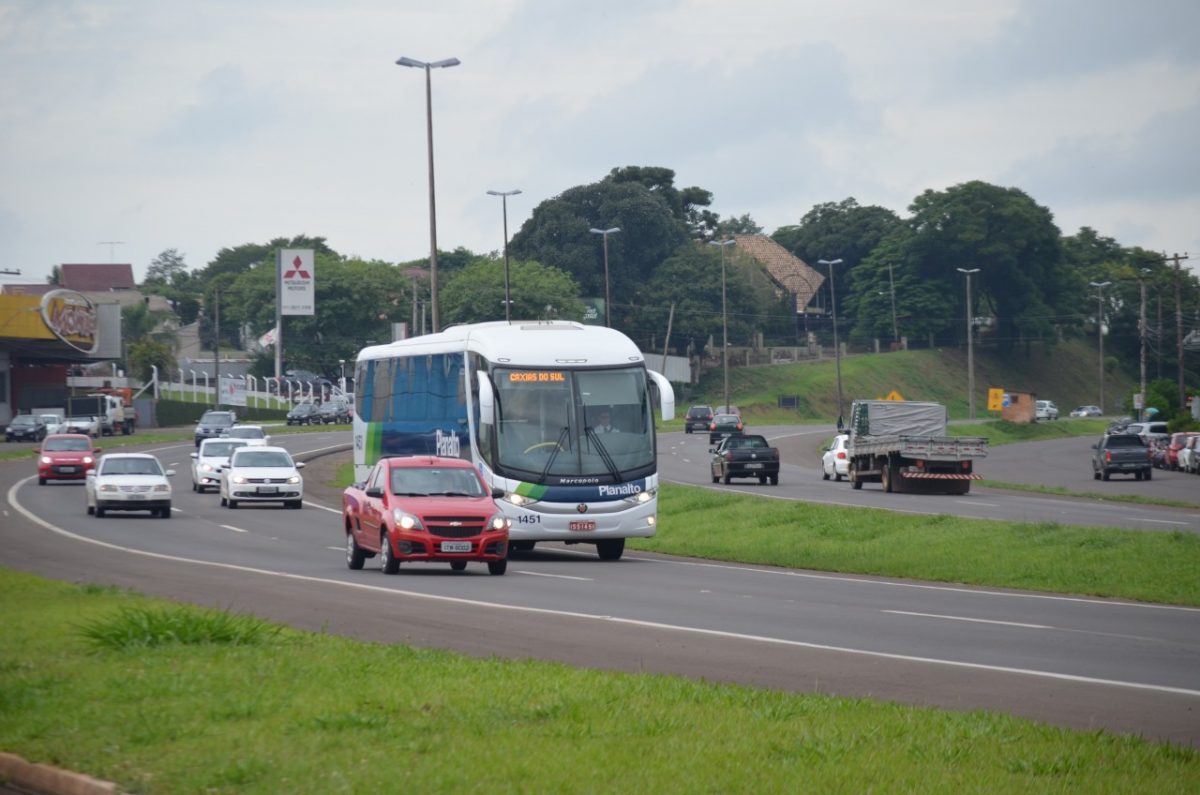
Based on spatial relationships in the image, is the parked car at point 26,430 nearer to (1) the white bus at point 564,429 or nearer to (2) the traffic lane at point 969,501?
(2) the traffic lane at point 969,501

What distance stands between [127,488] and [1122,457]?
38284 millimetres

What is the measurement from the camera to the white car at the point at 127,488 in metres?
36.4

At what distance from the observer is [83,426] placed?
8225 centimetres

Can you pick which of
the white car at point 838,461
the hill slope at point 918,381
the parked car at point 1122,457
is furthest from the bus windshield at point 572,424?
the hill slope at point 918,381

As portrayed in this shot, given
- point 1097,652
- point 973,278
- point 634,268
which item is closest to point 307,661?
point 1097,652

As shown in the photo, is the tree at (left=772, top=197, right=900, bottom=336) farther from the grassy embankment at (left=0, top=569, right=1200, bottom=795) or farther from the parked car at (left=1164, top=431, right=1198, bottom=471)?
the grassy embankment at (left=0, top=569, right=1200, bottom=795)

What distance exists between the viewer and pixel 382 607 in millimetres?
18000

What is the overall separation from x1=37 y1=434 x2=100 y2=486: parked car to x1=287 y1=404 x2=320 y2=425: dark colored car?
44032 millimetres

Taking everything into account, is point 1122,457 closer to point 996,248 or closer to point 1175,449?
point 1175,449

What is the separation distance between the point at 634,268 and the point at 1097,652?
355ft

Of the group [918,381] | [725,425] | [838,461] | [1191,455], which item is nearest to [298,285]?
[725,425]

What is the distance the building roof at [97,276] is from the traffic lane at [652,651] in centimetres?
14384

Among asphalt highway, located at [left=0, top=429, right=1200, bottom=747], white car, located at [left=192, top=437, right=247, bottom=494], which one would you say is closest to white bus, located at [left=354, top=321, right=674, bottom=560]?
asphalt highway, located at [left=0, top=429, right=1200, bottom=747]

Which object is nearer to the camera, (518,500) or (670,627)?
(670,627)
